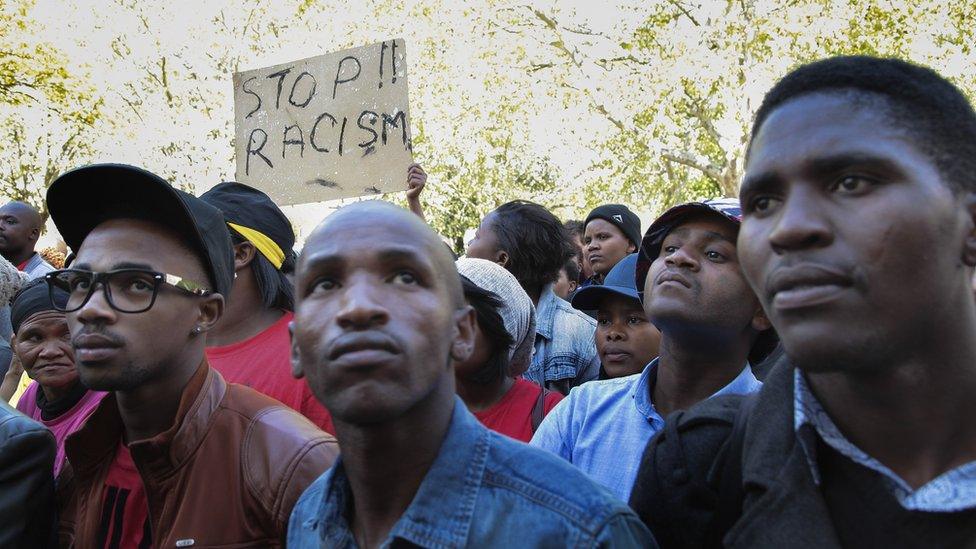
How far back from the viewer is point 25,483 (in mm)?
2396

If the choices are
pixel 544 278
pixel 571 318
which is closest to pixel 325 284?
pixel 571 318

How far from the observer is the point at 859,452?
1.40m

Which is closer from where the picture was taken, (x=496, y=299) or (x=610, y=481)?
(x=610, y=481)

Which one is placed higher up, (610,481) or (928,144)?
(928,144)

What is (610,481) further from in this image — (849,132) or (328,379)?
(849,132)

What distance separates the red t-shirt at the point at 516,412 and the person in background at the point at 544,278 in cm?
98

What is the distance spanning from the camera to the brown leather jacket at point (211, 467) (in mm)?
2230

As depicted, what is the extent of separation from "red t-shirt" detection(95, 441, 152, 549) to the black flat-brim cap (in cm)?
62

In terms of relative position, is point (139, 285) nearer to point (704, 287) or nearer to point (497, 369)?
point (497, 369)

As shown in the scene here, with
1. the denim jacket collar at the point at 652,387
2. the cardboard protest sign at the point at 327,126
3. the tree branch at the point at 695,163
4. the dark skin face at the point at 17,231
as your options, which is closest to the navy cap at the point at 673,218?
the denim jacket collar at the point at 652,387

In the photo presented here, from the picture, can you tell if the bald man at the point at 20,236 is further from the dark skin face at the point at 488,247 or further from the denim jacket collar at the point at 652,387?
the denim jacket collar at the point at 652,387

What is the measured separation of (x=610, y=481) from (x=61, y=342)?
2615 millimetres

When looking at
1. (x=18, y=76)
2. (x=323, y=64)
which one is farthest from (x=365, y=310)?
(x=18, y=76)

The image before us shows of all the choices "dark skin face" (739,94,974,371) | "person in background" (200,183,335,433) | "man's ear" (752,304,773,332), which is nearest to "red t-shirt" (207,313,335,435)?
"person in background" (200,183,335,433)
